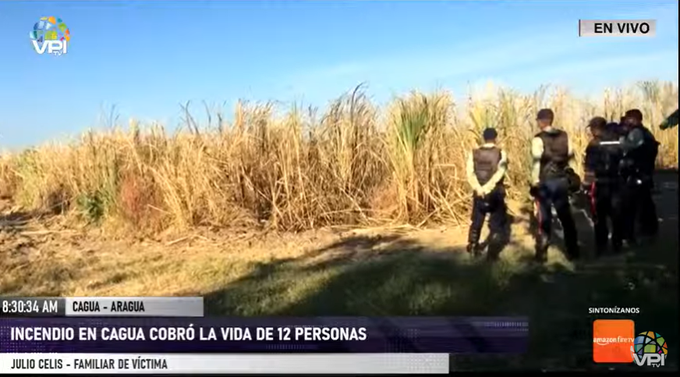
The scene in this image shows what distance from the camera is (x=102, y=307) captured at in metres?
2.88

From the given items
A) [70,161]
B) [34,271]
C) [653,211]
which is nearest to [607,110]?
[653,211]

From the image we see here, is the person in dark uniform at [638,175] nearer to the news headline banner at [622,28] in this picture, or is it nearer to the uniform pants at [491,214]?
the news headline banner at [622,28]

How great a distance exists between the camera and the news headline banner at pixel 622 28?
2.71 meters

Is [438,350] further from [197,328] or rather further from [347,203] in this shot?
[197,328]

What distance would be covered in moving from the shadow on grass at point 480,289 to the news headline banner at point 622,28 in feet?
2.39

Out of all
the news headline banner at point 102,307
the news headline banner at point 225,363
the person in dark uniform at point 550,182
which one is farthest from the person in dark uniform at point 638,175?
the news headline banner at point 102,307

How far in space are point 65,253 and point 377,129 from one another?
1.62 metres

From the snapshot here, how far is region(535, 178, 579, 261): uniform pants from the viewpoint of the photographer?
279 cm

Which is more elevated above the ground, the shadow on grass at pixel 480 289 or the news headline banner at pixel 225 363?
the shadow on grass at pixel 480 289

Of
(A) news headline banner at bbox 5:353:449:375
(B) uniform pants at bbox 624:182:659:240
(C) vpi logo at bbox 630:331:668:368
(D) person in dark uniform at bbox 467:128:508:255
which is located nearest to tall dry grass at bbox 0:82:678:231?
(D) person in dark uniform at bbox 467:128:508:255

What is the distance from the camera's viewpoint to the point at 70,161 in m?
3.07

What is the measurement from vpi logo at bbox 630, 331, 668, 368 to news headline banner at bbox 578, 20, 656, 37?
1343mm

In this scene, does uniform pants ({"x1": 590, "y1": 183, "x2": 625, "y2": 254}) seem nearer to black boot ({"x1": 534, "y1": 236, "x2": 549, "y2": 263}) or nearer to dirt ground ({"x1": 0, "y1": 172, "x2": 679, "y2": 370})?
dirt ground ({"x1": 0, "y1": 172, "x2": 679, "y2": 370})

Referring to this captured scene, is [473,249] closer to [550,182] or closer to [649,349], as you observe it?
[550,182]
